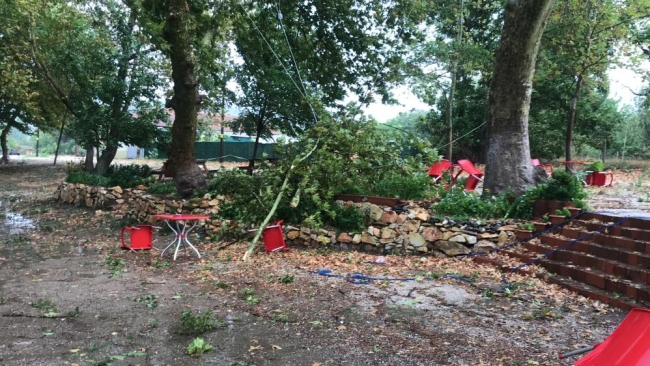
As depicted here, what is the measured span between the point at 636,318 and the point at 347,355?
2.26 metres

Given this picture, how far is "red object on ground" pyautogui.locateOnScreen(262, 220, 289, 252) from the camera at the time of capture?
23.9 ft

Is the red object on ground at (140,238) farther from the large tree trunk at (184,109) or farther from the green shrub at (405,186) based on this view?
the green shrub at (405,186)

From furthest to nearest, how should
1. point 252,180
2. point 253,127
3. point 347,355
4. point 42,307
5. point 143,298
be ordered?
1. point 253,127
2. point 252,180
3. point 143,298
4. point 42,307
5. point 347,355

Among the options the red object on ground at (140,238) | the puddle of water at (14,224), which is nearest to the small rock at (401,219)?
the red object on ground at (140,238)

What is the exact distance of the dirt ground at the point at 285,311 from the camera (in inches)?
136

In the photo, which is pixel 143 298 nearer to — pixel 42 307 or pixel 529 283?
pixel 42 307

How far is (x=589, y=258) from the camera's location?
5.52 metres

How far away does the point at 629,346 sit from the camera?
54.9 inches

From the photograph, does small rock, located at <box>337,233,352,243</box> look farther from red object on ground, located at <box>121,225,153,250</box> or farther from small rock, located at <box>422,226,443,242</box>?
red object on ground, located at <box>121,225,153,250</box>

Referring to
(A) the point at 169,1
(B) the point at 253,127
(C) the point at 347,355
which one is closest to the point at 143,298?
(C) the point at 347,355

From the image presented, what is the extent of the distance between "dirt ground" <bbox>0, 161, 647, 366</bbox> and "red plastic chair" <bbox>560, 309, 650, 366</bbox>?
75.9 inches

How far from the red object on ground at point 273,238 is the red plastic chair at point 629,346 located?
234 inches

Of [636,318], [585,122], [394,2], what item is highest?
[394,2]

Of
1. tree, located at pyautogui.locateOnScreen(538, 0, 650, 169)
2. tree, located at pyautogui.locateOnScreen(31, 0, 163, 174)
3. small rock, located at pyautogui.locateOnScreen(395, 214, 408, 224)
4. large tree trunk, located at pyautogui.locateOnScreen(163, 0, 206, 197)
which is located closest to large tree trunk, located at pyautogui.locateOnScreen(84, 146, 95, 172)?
tree, located at pyautogui.locateOnScreen(31, 0, 163, 174)
